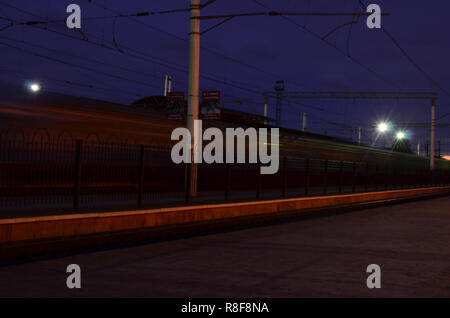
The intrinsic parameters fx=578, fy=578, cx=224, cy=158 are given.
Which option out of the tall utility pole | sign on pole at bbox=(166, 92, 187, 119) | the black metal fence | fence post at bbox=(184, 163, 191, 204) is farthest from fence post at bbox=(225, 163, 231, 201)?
sign on pole at bbox=(166, 92, 187, 119)

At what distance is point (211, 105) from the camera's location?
16.7 m

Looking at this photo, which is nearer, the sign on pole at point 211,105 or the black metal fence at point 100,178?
the black metal fence at point 100,178

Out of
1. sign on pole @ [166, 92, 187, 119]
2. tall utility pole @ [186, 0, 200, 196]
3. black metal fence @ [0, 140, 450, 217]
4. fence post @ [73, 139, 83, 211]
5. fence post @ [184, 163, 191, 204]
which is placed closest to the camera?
black metal fence @ [0, 140, 450, 217]

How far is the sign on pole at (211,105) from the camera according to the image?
1659 centimetres

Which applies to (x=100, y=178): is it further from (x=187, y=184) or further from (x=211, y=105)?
(x=211, y=105)

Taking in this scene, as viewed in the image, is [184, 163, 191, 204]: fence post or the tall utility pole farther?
the tall utility pole

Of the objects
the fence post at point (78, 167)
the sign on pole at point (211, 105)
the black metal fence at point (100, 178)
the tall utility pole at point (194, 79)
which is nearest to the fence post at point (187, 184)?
the black metal fence at point (100, 178)

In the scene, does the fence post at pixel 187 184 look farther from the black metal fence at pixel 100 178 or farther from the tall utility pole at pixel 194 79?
the tall utility pole at pixel 194 79

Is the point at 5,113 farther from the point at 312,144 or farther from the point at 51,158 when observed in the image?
the point at 312,144

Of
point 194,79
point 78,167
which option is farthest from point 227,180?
point 78,167

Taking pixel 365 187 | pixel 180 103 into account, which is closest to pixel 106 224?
pixel 180 103

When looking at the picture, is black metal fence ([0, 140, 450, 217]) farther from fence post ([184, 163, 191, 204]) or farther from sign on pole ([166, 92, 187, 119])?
sign on pole ([166, 92, 187, 119])

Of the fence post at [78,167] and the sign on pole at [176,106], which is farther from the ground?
the sign on pole at [176,106]

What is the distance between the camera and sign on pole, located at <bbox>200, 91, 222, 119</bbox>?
16594mm
